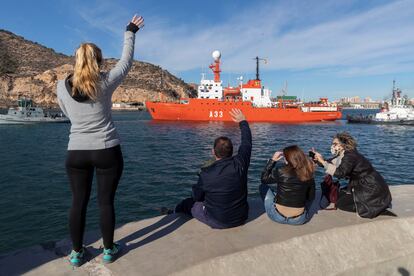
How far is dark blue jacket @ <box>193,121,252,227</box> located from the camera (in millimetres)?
2926

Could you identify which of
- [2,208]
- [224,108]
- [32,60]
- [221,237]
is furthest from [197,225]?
[32,60]

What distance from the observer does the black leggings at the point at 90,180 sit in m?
2.22

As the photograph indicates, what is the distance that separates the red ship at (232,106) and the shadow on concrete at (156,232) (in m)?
33.7

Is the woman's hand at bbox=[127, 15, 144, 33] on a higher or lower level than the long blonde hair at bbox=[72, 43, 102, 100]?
higher

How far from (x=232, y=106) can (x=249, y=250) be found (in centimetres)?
3715

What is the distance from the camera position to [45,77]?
308ft

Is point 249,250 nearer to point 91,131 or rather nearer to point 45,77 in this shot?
point 91,131

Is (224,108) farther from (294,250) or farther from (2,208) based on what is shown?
(294,250)

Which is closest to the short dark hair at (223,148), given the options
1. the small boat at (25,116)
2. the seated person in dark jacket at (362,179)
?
the seated person in dark jacket at (362,179)

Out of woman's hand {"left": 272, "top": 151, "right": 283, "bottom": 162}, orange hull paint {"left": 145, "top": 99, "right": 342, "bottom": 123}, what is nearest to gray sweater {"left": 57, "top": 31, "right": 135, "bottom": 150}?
woman's hand {"left": 272, "top": 151, "right": 283, "bottom": 162}

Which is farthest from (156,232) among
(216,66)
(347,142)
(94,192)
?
(216,66)

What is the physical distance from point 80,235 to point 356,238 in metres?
2.64

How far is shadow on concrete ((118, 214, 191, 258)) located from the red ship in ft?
110

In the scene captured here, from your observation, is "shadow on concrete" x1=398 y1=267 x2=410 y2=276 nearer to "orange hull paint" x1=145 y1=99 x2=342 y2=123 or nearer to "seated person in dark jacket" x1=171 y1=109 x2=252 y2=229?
"seated person in dark jacket" x1=171 y1=109 x2=252 y2=229
